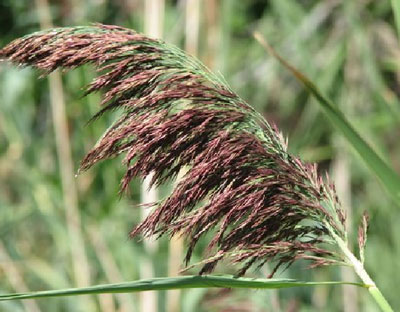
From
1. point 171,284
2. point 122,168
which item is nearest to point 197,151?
point 171,284

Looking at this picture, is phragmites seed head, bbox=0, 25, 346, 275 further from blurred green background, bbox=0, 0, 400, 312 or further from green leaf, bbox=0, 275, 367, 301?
blurred green background, bbox=0, 0, 400, 312

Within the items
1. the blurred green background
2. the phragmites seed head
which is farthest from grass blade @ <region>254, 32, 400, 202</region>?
the blurred green background

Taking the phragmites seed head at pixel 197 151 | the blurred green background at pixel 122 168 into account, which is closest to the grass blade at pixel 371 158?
the phragmites seed head at pixel 197 151

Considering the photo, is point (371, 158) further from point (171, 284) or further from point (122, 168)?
point (122, 168)

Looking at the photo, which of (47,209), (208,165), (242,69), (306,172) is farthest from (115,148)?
(242,69)

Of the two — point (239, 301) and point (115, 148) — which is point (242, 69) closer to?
point (239, 301)

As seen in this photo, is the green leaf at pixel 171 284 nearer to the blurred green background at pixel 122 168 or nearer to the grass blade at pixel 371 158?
the grass blade at pixel 371 158

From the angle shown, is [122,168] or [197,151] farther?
[122,168]
